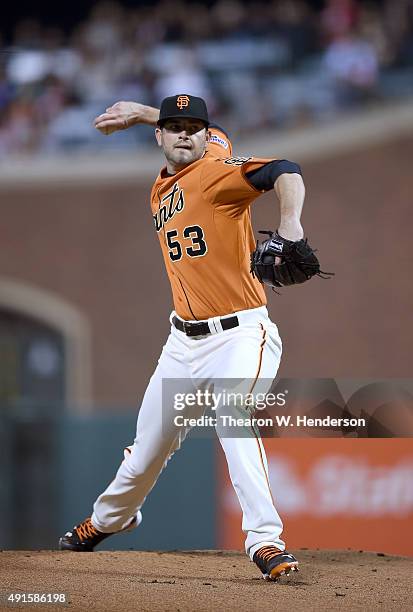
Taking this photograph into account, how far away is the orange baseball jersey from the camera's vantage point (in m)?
3.56

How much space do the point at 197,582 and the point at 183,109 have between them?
1.73 metres

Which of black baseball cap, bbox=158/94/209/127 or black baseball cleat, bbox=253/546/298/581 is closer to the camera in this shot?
black baseball cleat, bbox=253/546/298/581

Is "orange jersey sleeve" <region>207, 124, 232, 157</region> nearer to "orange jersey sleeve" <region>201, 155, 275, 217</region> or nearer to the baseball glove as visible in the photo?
"orange jersey sleeve" <region>201, 155, 275, 217</region>

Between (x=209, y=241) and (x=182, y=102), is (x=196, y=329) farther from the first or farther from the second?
(x=182, y=102)

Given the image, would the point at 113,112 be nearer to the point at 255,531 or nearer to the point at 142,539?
the point at 255,531

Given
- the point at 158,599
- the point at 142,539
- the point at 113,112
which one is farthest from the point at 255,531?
the point at 142,539

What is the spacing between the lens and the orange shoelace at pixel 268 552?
11.0 ft

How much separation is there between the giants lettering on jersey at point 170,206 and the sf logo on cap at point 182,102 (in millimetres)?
296

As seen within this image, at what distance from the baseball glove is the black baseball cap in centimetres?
68

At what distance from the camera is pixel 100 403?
32.8ft

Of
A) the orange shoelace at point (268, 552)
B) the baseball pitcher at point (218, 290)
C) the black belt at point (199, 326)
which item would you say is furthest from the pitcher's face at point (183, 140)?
the orange shoelace at point (268, 552)

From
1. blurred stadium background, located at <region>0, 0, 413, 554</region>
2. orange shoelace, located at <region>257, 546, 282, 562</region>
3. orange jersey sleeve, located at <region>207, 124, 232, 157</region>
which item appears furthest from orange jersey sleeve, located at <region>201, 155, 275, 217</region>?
blurred stadium background, located at <region>0, 0, 413, 554</region>

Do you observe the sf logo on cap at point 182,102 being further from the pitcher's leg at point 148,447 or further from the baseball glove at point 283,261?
the pitcher's leg at point 148,447

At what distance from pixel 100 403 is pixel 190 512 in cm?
Answer: 340
